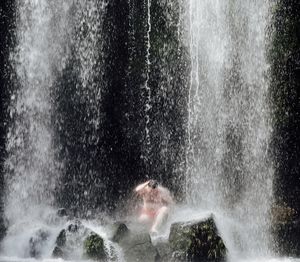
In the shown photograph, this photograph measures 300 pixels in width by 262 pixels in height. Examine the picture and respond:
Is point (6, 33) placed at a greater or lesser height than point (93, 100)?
greater

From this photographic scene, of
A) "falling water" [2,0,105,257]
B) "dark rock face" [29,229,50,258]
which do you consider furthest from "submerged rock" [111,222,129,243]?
"falling water" [2,0,105,257]

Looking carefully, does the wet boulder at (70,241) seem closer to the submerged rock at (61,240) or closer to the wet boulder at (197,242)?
the submerged rock at (61,240)

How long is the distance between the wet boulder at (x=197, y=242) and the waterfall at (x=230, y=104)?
4.00 m

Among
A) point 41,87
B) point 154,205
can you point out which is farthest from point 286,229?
point 41,87

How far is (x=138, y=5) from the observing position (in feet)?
51.8

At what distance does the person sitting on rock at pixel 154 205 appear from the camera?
11.6 m

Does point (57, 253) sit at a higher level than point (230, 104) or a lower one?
lower

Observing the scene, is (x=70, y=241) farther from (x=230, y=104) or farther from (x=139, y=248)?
(x=230, y=104)

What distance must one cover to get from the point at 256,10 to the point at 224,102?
8.09 feet

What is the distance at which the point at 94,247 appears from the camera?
404 inches

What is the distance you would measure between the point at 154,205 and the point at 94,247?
2.29 meters

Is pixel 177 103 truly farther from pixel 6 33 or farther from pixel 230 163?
pixel 6 33

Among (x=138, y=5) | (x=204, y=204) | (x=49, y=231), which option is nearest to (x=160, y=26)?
(x=138, y=5)

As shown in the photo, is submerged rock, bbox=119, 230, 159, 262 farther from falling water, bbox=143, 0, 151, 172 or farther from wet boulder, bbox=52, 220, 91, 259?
falling water, bbox=143, 0, 151, 172
